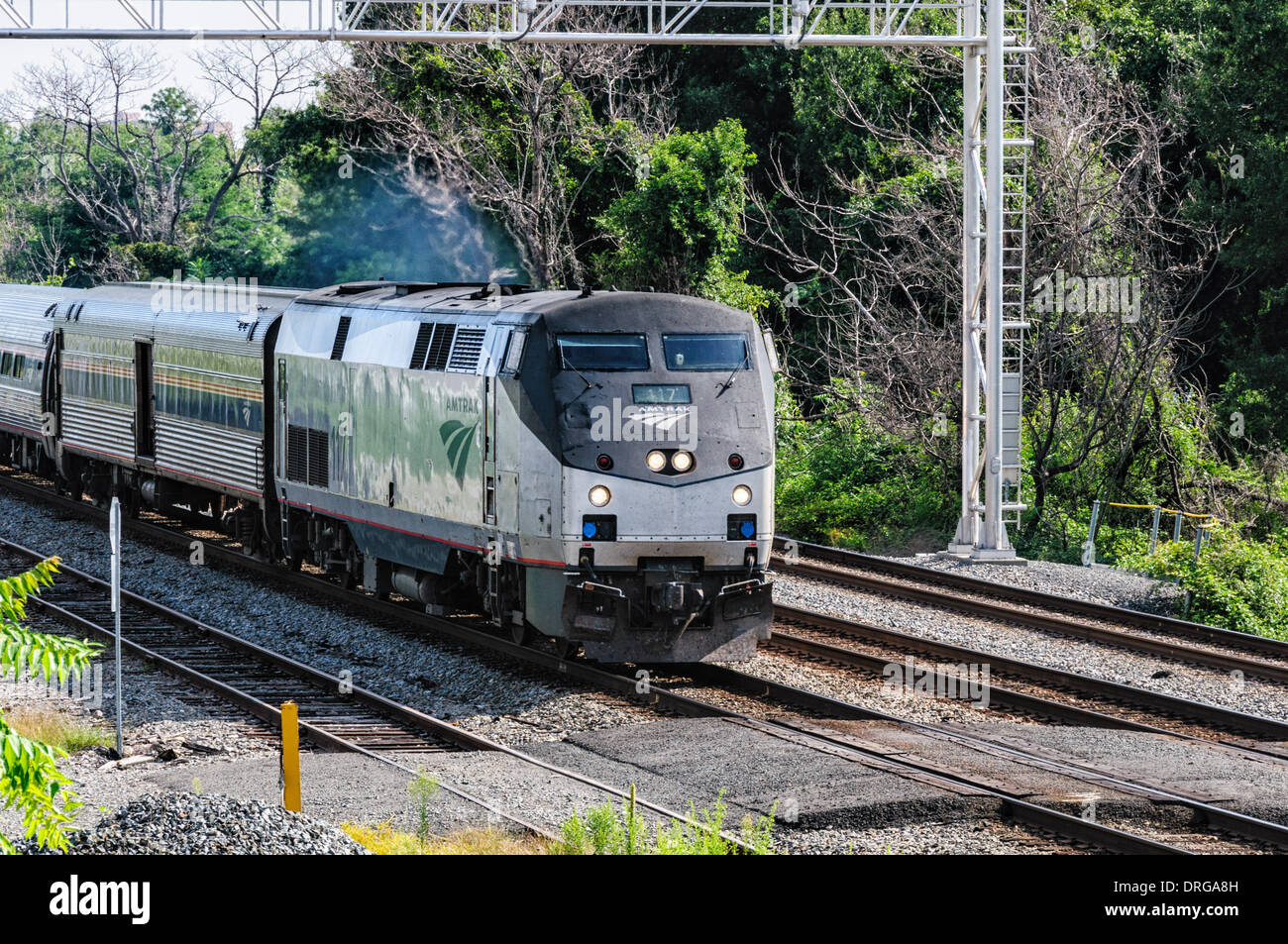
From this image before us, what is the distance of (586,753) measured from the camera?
1216cm

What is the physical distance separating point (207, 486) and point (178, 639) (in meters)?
4.96

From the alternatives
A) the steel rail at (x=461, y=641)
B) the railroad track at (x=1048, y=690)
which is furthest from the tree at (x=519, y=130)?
the railroad track at (x=1048, y=690)

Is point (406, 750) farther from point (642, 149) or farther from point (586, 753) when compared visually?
point (642, 149)

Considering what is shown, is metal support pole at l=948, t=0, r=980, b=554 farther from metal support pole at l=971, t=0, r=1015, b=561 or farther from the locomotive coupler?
the locomotive coupler

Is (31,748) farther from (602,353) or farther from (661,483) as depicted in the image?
(602,353)

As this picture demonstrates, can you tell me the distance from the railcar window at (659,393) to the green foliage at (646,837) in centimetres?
490

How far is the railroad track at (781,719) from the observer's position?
9.89 meters

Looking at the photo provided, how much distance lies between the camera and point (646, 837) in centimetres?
959

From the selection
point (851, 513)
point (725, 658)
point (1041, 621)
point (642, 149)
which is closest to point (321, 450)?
point (725, 658)

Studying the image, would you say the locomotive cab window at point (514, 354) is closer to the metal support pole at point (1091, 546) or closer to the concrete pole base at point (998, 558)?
the concrete pole base at point (998, 558)

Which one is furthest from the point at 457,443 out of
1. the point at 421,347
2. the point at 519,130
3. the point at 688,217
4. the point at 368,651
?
the point at 519,130

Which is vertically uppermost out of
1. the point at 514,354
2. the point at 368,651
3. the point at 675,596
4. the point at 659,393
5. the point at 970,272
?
the point at 970,272

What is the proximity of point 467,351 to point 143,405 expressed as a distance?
10.9 meters
